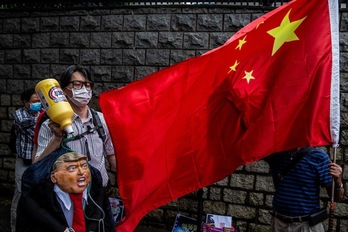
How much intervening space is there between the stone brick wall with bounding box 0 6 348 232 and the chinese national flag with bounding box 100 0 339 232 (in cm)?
190

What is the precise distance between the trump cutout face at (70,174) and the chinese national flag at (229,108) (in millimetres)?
381

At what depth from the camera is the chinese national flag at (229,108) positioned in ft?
8.23

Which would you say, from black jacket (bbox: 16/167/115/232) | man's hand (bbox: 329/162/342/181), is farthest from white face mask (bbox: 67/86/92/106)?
man's hand (bbox: 329/162/342/181)

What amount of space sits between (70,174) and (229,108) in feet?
3.79

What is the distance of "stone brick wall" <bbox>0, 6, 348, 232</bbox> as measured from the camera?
457cm

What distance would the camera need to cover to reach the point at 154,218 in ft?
16.6

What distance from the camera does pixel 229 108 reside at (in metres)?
2.64

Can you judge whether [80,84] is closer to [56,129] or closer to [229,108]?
[56,129]

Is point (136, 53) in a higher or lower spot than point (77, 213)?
higher

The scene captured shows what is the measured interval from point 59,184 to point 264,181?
2.88 metres

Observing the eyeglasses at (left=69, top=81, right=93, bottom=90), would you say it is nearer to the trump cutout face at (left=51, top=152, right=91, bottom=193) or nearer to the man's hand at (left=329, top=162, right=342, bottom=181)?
the trump cutout face at (left=51, top=152, right=91, bottom=193)

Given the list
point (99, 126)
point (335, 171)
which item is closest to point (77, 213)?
point (99, 126)

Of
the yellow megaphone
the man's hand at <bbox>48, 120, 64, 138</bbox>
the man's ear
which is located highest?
the yellow megaphone

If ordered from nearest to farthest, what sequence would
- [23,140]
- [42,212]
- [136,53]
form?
[42,212]
[23,140]
[136,53]
